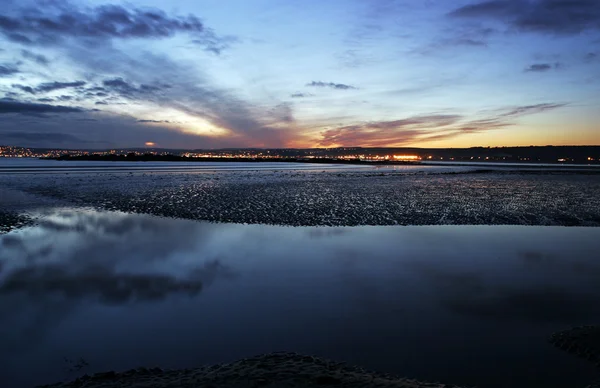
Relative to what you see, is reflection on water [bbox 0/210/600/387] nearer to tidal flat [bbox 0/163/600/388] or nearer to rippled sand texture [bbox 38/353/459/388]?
tidal flat [bbox 0/163/600/388]

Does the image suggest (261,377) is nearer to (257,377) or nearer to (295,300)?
(257,377)

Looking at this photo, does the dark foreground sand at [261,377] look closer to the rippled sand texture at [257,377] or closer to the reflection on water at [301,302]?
the rippled sand texture at [257,377]

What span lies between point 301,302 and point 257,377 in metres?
3.32

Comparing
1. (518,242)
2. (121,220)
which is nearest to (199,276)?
(121,220)

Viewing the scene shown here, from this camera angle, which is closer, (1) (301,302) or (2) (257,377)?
(2) (257,377)

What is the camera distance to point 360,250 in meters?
12.6

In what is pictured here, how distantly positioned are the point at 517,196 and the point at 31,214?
3379 cm

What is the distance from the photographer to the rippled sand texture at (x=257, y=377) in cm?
460

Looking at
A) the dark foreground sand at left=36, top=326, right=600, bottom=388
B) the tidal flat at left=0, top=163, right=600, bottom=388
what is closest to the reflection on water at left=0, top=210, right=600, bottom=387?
the tidal flat at left=0, top=163, right=600, bottom=388

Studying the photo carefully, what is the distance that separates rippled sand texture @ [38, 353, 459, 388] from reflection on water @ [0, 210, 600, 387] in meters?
0.44

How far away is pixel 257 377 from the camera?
473 centimetres

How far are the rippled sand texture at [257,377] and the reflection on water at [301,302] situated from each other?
445 millimetres

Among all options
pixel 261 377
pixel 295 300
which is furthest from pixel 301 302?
pixel 261 377

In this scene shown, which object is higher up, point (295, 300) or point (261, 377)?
point (261, 377)
